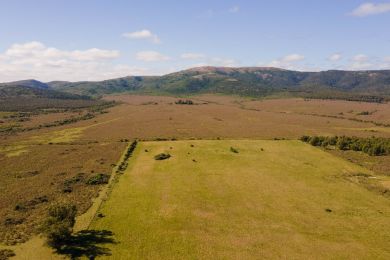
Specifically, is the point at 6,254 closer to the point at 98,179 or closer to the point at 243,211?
the point at 98,179

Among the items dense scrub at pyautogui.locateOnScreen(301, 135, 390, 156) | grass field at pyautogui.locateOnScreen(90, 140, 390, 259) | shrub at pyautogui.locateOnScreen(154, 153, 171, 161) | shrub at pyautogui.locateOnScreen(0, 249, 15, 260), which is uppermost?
shrub at pyautogui.locateOnScreen(154, 153, 171, 161)

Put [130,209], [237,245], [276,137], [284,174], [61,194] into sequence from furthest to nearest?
[276,137]
[284,174]
[61,194]
[130,209]
[237,245]

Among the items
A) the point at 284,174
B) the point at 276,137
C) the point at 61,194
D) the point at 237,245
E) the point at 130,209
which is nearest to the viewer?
the point at 237,245

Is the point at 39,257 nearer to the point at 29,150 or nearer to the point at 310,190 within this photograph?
the point at 310,190

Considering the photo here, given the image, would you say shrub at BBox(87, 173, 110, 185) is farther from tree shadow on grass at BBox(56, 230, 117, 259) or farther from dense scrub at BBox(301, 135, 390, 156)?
dense scrub at BBox(301, 135, 390, 156)

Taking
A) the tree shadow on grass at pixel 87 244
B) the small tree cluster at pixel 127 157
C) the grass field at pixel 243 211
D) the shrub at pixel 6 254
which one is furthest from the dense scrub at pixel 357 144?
the shrub at pixel 6 254

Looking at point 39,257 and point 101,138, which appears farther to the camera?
point 101,138

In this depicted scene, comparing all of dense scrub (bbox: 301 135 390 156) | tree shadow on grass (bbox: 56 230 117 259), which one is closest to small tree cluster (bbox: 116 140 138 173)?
tree shadow on grass (bbox: 56 230 117 259)

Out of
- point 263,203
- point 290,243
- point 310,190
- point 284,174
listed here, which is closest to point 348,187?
point 310,190
